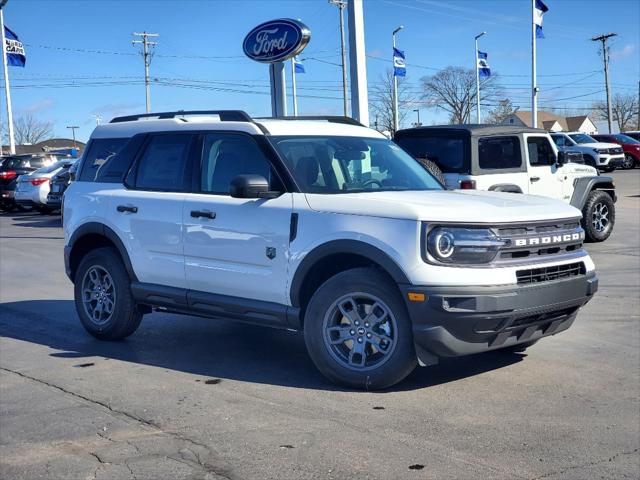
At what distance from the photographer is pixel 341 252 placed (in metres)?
5.61

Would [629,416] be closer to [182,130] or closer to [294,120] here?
[294,120]

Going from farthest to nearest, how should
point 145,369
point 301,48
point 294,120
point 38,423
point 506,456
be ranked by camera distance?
1. point 301,48
2. point 294,120
3. point 145,369
4. point 38,423
5. point 506,456

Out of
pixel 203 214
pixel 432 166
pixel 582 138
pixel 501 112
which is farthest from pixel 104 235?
pixel 501 112

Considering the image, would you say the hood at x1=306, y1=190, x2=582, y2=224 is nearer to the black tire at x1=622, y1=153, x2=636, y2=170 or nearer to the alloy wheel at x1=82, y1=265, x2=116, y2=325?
the alloy wheel at x1=82, y1=265, x2=116, y2=325

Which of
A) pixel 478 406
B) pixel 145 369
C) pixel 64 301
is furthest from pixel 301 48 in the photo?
pixel 478 406

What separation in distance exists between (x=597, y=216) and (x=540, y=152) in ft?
6.71

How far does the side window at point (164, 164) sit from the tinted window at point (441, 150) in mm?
5335

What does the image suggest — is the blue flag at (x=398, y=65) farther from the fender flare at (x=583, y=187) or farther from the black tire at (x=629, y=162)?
the fender flare at (x=583, y=187)

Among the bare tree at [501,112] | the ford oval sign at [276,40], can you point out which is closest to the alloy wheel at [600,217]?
the ford oval sign at [276,40]

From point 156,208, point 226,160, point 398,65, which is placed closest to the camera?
point 226,160

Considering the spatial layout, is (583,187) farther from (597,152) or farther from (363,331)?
(597,152)

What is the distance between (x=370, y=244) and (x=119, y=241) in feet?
8.89

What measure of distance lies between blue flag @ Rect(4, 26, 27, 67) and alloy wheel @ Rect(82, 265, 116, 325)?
36898mm

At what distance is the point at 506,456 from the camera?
4.36m
